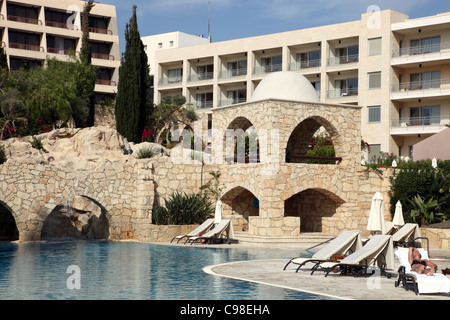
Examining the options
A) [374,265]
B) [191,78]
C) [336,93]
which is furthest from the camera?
[191,78]

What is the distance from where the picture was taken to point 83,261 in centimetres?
1719

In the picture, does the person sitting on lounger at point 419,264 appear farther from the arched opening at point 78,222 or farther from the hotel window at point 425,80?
the hotel window at point 425,80

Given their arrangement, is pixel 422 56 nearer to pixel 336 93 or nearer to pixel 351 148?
pixel 336 93

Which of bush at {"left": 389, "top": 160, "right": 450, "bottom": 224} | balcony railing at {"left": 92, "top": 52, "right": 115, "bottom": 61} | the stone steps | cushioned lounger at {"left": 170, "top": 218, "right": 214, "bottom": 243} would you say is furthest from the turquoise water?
balcony railing at {"left": 92, "top": 52, "right": 115, "bottom": 61}

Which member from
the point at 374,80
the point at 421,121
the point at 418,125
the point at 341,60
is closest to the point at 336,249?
the point at 418,125

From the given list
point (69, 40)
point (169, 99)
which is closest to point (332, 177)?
point (169, 99)

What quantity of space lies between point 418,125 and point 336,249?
3646 cm

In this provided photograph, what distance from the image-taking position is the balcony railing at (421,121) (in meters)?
47.6

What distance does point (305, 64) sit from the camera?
55031mm

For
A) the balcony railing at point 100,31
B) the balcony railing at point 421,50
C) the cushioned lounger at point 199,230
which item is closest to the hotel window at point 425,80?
the balcony railing at point 421,50

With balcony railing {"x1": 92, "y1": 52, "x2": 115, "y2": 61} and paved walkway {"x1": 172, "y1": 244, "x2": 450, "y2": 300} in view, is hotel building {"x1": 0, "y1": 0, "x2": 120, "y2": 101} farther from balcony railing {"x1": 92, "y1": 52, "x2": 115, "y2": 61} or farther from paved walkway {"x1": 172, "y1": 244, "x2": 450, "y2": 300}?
paved walkway {"x1": 172, "y1": 244, "x2": 450, "y2": 300}

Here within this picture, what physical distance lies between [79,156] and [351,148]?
12.6 meters

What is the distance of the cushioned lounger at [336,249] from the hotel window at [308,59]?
40.8 m

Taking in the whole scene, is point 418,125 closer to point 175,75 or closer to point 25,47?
point 175,75
